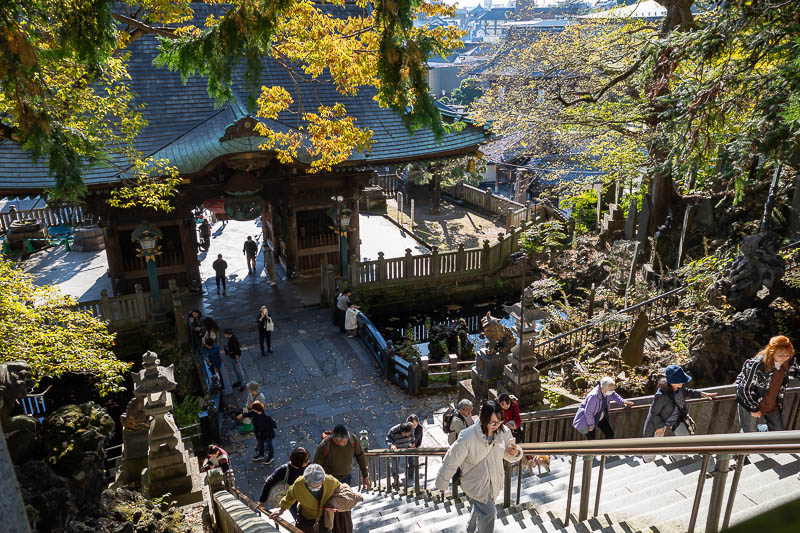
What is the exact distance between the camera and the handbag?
22.1ft

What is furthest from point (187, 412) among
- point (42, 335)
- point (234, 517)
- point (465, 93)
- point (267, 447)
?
point (465, 93)

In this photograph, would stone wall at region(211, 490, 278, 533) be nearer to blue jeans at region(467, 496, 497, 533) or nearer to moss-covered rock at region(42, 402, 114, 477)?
moss-covered rock at region(42, 402, 114, 477)

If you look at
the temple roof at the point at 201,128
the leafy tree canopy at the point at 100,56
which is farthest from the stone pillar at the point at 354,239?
the leafy tree canopy at the point at 100,56

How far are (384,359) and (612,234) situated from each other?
32.4 feet

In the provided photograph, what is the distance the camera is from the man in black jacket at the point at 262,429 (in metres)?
10.3

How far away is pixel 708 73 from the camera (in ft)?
35.2

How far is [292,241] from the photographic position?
19.0 m

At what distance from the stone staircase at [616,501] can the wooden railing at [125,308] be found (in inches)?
398

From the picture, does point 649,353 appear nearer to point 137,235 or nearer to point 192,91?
point 137,235

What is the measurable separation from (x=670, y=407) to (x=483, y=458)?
271 cm

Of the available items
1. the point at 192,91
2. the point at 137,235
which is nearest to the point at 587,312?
the point at 137,235

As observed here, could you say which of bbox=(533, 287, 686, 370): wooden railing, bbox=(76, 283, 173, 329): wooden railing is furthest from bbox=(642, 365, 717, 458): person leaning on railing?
bbox=(76, 283, 173, 329): wooden railing

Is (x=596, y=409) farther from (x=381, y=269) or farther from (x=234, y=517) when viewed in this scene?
(x=381, y=269)

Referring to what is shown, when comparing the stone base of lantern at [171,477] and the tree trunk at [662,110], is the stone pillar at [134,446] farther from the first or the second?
the tree trunk at [662,110]
